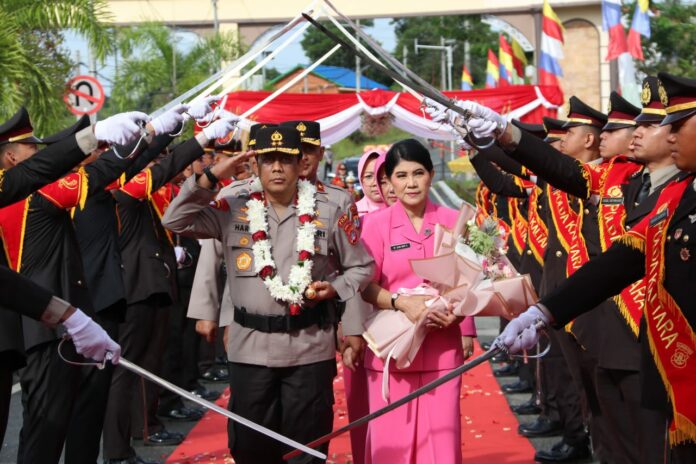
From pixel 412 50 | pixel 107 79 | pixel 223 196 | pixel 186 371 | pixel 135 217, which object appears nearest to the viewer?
pixel 223 196

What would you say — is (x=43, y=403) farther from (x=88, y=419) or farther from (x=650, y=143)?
(x=650, y=143)

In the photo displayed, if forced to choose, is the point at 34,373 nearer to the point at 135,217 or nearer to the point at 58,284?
the point at 58,284

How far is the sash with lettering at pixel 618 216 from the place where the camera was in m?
5.96

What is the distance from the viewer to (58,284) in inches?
241

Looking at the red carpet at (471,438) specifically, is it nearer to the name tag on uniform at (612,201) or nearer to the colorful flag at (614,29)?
the name tag on uniform at (612,201)

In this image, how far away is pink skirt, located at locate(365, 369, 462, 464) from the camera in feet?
19.6

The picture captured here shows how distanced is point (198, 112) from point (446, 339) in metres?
1.85

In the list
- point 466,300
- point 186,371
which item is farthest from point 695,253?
point 186,371

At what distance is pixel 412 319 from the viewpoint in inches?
236

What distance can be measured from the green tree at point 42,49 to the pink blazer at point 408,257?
6848 mm

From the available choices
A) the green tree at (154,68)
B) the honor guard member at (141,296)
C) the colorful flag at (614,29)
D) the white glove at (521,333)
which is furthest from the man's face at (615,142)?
the green tree at (154,68)

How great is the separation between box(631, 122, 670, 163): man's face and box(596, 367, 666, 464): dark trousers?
1263 millimetres

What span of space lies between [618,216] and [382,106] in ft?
35.6

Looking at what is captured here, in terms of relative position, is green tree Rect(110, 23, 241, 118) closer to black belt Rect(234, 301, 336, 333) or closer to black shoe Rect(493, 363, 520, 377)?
black shoe Rect(493, 363, 520, 377)
